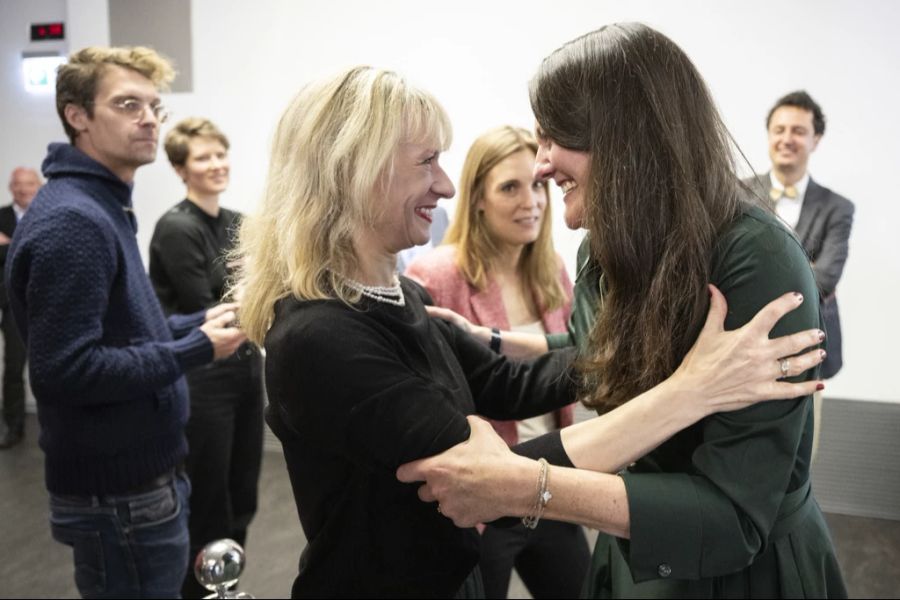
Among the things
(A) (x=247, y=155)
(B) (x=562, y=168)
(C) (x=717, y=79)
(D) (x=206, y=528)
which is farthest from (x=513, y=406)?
(D) (x=206, y=528)

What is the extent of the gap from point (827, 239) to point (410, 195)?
628mm

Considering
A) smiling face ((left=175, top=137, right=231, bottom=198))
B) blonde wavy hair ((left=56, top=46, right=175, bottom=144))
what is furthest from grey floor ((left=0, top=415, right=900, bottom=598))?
smiling face ((left=175, top=137, right=231, bottom=198))

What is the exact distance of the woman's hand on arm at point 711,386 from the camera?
3.36 ft

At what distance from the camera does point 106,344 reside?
1.84 metres

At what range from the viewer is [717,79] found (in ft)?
4.05

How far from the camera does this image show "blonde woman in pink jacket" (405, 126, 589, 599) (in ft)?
6.63

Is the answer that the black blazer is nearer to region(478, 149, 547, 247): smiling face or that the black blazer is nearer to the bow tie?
region(478, 149, 547, 247): smiling face

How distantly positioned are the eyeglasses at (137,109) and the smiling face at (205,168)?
2.43 feet

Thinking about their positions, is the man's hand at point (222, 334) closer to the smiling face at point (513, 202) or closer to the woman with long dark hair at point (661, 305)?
the smiling face at point (513, 202)

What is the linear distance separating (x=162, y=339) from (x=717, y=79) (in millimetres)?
1343

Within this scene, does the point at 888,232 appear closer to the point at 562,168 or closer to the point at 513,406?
the point at 562,168

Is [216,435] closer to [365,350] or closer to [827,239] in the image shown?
[365,350]

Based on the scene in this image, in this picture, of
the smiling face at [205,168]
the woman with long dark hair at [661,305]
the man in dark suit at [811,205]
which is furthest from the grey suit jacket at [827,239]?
the smiling face at [205,168]

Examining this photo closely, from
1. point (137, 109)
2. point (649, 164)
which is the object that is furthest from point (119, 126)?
point (649, 164)
